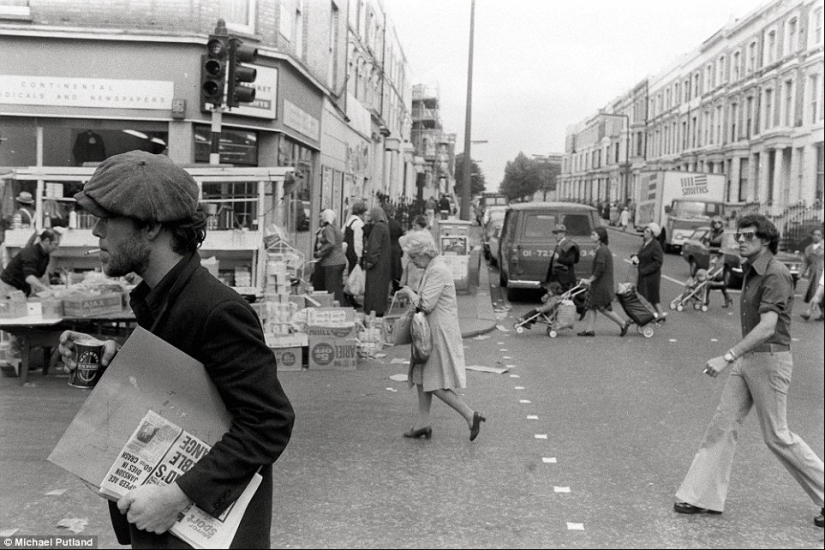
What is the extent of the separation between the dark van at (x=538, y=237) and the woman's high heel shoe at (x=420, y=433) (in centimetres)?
1080

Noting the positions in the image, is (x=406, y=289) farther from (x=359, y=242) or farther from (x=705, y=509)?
(x=359, y=242)

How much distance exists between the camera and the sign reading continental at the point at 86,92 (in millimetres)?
5883

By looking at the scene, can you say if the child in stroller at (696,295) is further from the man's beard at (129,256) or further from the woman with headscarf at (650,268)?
the man's beard at (129,256)

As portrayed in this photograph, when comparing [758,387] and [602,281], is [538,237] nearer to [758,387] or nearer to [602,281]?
[602,281]

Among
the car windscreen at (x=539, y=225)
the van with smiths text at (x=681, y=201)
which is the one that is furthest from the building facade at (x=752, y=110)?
the car windscreen at (x=539, y=225)

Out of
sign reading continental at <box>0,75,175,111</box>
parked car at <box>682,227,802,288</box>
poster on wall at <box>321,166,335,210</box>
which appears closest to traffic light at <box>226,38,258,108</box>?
sign reading continental at <box>0,75,175,111</box>

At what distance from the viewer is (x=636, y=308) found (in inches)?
551

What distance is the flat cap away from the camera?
2113 mm

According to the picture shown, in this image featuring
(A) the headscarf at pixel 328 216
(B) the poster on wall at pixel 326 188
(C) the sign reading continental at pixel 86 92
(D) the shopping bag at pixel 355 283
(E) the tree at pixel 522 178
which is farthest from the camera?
(E) the tree at pixel 522 178

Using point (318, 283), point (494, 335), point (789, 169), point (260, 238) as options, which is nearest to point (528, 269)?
point (494, 335)

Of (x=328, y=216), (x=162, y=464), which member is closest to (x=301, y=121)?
(x=328, y=216)

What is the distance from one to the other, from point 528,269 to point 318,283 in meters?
5.52

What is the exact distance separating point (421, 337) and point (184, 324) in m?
5.16

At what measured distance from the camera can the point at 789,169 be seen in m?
37.3
